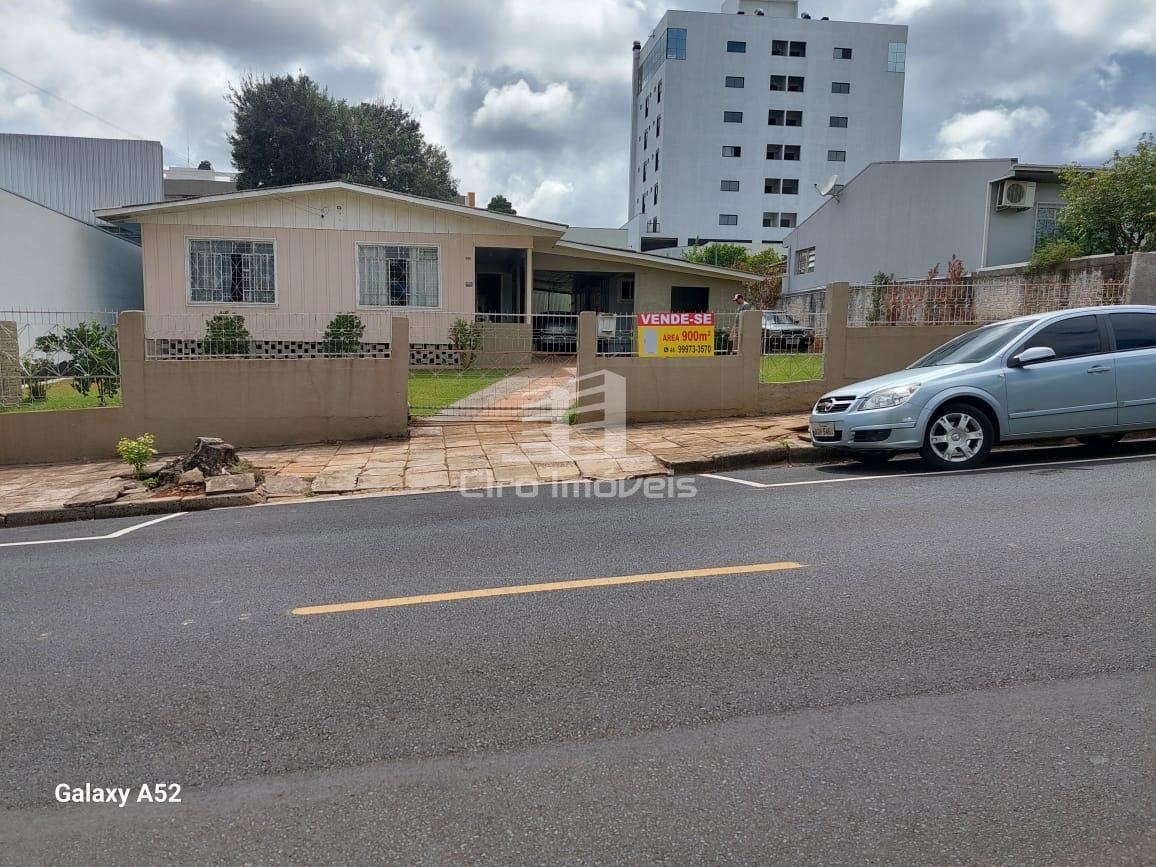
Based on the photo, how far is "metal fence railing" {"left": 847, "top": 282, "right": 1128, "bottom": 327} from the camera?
1305cm

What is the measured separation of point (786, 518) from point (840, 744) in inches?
145

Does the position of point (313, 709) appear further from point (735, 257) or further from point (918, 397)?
point (735, 257)

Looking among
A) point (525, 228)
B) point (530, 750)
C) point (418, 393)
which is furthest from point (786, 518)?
point (525, 228)

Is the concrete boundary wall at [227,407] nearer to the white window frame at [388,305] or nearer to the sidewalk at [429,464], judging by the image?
the sidewalk at [429,464]

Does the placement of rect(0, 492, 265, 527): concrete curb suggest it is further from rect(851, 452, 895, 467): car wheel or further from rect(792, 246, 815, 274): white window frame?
rect(792, 246, 815, 274): white window frame

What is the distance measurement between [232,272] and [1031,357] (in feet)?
58.5

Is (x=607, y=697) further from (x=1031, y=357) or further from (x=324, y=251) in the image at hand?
(x=324, y=251)

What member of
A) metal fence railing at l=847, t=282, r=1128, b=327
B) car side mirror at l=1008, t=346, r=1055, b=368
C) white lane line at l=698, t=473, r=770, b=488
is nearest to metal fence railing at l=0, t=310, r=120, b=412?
white lane line at l=698, t=473, r=770, b=488

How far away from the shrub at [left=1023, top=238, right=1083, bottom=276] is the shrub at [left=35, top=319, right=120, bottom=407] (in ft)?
56.5

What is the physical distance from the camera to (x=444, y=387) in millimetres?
13078

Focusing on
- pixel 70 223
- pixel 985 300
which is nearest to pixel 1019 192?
pixel 985 300

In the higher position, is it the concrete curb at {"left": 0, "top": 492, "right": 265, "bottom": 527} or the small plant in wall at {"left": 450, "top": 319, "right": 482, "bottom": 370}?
the small plant in wall at {"left": 450, "top": 319, "right": 482, "bottom": 370}

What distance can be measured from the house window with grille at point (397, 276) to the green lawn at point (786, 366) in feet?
33.6

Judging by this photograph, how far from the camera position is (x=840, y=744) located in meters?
3.16
